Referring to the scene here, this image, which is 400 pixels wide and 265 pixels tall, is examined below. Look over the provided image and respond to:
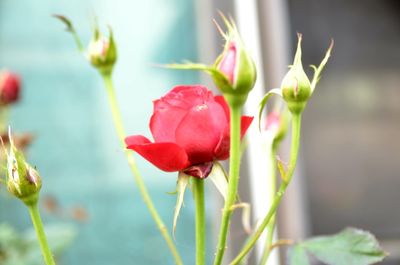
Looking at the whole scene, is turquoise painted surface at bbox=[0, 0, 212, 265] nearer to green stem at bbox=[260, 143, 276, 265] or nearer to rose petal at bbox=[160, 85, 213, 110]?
green stem at bbox=[260, 143, 276, 265]

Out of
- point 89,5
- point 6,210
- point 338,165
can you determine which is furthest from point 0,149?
point 338,165

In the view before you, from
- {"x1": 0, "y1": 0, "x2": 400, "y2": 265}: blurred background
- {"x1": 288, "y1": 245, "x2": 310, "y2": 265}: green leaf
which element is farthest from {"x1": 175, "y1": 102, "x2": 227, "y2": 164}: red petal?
{"x1": 0, "y1": 0, "x2": 400, "y2": 265}: blurred background

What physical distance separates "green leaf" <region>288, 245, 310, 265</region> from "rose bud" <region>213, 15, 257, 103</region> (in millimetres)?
164

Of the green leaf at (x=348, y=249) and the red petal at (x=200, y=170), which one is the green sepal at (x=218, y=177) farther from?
the green leaf at (x=348, y=249)

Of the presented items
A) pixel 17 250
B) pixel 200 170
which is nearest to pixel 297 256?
pixel 200 170

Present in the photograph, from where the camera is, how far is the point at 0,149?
2.30 ft

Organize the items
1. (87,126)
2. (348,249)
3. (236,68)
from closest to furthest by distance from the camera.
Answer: (236,68) → (348,249) → (87,126)

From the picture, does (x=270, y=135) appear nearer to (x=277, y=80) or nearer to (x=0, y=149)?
(x=0, y=149)

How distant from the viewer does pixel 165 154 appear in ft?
0.99

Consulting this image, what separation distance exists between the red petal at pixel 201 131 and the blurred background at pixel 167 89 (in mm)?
966

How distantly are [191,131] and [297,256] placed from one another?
0.14 m

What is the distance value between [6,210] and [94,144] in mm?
248

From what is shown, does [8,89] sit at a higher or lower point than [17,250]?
higher

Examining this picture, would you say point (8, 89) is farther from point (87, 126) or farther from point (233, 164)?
point (87, 126)
